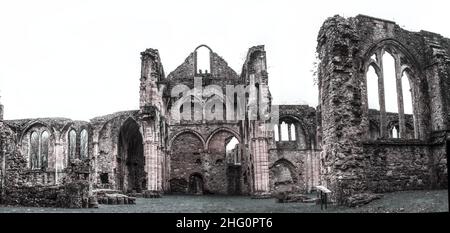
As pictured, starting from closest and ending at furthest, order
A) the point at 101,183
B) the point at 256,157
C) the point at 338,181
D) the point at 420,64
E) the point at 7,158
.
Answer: the point at 338,181 < the point at 420,64 < the point at 7,158 < the point at 256,157 < the point at 101,183

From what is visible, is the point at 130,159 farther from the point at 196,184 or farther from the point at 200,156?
the point at 196,184

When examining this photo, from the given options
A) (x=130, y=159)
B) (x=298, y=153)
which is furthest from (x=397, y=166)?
(x=130, y=159)

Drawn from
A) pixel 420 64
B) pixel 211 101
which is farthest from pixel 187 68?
pixel 420 64

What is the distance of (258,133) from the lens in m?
24.7

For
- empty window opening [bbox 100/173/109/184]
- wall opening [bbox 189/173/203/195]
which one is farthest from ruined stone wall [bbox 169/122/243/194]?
empty window opening [bbox 100/173/109/184]

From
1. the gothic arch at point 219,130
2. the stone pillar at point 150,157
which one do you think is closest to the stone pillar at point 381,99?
the stone pillar at point 150,157

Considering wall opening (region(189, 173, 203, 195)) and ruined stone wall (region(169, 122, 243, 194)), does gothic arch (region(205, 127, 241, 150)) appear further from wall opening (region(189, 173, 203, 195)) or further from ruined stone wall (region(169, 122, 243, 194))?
wall opening (region(189, 173, 203, 195))

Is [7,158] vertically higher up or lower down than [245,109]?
lower down

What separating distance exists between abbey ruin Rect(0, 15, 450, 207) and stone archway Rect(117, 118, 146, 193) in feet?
0.24

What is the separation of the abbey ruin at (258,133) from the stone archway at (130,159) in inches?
2.8
